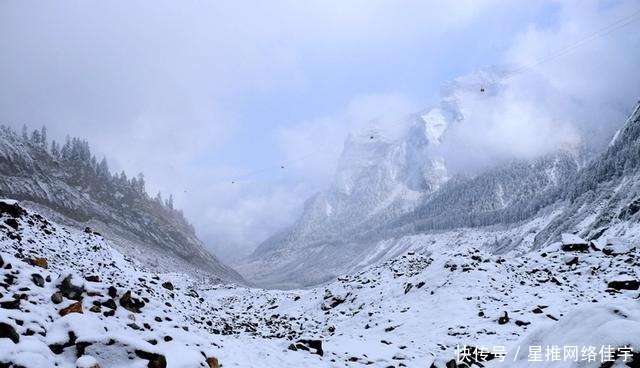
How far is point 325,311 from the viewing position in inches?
1326

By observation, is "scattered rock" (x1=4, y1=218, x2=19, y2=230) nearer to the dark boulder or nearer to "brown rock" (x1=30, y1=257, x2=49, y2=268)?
"brown rock" (x1=30, y1=257, x2=49, y2=268)

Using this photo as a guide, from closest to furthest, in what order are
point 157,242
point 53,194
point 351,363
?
point 351,363
point 53,194
point 157,242

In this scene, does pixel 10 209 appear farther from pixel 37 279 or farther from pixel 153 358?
pixel 153 358

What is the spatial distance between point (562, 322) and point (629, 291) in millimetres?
17581

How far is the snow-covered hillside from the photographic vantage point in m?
10.9

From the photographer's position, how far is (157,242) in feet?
636

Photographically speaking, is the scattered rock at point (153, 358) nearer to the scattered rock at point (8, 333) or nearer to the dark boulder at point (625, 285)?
the scattered rock at point (8, 333)

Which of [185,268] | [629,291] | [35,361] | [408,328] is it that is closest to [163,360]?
[35,361]

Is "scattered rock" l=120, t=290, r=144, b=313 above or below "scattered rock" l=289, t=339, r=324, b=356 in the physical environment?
above

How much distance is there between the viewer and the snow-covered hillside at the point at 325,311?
1089 centimetres

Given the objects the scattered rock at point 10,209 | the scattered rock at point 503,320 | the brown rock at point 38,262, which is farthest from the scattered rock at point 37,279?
the scattered rock at point 503,320

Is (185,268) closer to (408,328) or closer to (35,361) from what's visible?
(408,328)

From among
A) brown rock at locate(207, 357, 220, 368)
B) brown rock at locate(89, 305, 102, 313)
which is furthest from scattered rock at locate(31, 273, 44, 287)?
brown rock at locate(207, 357, 220, 368)

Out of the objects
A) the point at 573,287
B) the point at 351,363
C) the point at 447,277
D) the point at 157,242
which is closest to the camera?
the point at 351,363
